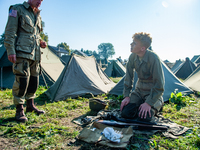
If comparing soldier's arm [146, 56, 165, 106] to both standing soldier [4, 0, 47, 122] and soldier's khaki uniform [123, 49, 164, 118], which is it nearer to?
soldier's khaki uniform [123, 49, 164, 118]

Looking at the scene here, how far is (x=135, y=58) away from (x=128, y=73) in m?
0.36

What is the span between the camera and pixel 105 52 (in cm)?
10638

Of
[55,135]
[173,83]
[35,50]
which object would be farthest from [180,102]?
[35,50]

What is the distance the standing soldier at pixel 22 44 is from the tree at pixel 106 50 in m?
103

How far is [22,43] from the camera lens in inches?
101

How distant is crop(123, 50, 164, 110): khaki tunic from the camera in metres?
2.42

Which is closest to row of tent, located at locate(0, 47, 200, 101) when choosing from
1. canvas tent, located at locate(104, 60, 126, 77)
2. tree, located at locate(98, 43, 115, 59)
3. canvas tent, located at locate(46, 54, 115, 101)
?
canvas tent, located at locate(46, 54, 115, 101)

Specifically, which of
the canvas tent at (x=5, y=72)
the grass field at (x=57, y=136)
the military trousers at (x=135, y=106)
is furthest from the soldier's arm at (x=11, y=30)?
the canvas tent at (x=5, y=72)

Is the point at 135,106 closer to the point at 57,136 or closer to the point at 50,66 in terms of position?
the point at 57,136

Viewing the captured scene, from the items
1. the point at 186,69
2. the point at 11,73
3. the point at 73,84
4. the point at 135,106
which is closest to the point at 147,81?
the point at 135,106

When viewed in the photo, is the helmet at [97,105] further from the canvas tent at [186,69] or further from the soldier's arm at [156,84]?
the canvas tent at [186,69]

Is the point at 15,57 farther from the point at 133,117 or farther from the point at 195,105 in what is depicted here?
the point at 195,105

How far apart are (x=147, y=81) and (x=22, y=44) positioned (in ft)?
8.27

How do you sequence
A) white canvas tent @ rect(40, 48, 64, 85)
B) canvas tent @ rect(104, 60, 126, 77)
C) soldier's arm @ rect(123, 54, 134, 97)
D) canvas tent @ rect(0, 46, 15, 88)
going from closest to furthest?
soldier's arm @ rect(123, 54, 134, 97)
canvas tent @ rect(0, 46, 15, 88)
white canvas tent @ rect(40, 48, 64, 85)
canvas tent @ rect(104, 60, 126, 77)
